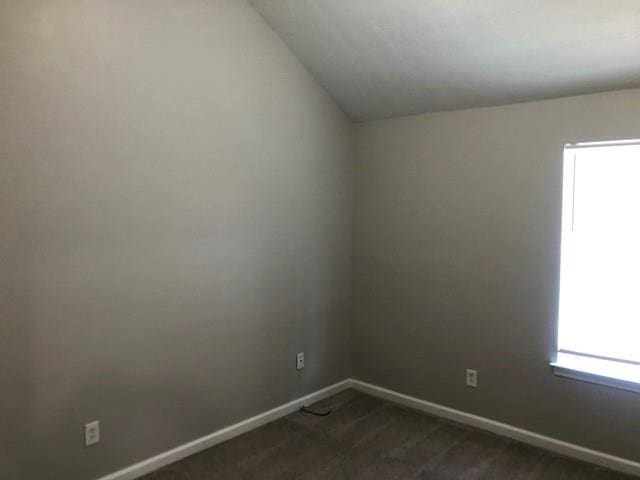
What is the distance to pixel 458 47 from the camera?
2.74 m

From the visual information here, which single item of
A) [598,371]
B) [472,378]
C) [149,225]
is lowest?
[472,378]

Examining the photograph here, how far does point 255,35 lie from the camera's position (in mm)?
3062

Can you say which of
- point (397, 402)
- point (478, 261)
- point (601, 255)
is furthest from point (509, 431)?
point (601, 255)

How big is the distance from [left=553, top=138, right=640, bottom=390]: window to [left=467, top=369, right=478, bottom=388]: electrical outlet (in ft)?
1.70

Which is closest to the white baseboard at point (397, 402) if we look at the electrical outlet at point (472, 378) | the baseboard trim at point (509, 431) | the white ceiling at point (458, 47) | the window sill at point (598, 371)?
the baseboard trim at point (509, 431)

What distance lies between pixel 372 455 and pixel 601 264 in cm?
171

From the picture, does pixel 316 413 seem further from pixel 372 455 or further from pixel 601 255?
pixel 601 255

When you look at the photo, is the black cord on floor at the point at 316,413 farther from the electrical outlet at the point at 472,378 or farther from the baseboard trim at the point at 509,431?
the electrical outlet at the point at 472,378

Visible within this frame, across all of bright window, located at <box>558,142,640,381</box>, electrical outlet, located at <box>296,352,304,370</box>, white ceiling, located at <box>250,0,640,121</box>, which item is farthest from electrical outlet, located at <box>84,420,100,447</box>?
bright window, located at <box>558,142,640,381</box>

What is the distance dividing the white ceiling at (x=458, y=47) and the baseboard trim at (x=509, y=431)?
2.00 meters

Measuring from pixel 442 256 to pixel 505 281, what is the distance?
450mm

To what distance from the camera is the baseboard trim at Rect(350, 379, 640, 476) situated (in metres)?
2.71

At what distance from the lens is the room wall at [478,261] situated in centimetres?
282

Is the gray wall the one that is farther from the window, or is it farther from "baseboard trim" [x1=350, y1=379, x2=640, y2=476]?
the window
